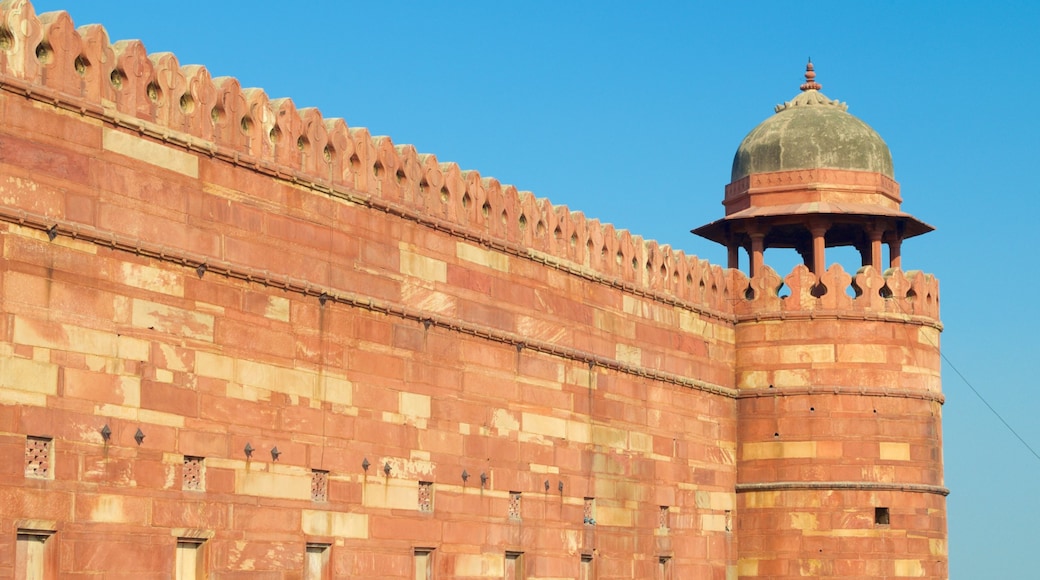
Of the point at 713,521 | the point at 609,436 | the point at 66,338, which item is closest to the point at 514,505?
the point at 609,436

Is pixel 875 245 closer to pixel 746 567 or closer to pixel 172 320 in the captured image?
pixel 746 567

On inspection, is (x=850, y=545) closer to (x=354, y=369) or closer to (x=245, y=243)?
(x=354, y=369)

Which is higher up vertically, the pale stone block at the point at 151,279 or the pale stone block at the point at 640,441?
the pale stone block at the point at 151,279

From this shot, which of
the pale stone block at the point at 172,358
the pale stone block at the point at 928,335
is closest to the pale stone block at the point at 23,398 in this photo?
the pale stone block at the point at 172,358

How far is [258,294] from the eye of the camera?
15.0m

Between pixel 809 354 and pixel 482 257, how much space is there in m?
5.61

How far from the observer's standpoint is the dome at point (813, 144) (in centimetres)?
2294

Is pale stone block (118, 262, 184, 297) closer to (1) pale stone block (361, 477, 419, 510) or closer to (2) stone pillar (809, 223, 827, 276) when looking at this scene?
(1) pale stone block (361, 477, 419, 510)

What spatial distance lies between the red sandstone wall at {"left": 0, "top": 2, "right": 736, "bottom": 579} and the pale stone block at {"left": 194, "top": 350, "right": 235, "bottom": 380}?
17 millimetres

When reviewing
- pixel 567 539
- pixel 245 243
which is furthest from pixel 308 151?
pixel 567 539

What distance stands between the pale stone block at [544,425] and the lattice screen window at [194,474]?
15.5 ft

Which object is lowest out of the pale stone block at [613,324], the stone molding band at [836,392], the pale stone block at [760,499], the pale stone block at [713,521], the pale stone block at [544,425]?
the pale stone block at [713,521]

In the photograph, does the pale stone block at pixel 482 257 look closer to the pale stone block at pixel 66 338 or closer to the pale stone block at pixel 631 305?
the pale stone block at pixel 631 305

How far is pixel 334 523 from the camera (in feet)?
51.4
